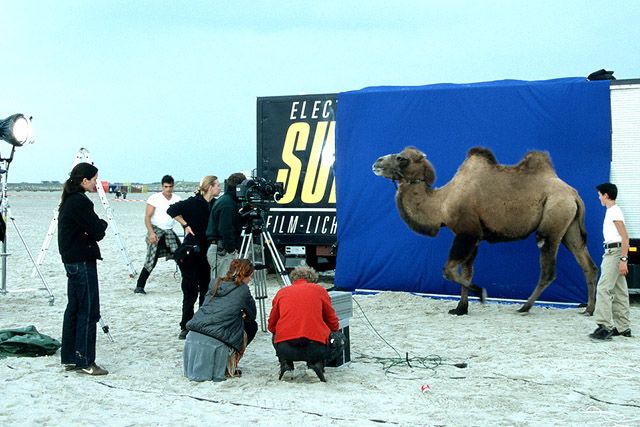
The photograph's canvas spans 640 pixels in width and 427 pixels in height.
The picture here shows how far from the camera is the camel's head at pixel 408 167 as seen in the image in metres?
11.1

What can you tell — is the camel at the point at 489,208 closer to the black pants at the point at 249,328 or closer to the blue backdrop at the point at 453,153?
the blue backdrop at the point at 453,153

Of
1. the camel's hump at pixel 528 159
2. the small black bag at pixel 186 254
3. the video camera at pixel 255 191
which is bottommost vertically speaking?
the small black bag at pixel 186 254

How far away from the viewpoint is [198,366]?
22.3 ft

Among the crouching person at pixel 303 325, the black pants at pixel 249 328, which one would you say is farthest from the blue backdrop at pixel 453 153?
the crouching person at pixel 303 325

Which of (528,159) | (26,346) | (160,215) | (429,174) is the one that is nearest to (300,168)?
(160,215)

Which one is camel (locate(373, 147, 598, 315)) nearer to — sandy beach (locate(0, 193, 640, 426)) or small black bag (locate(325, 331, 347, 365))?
sandy beach (locate(0, 193, 640, 426))

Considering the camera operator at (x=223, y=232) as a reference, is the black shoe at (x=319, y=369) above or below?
below

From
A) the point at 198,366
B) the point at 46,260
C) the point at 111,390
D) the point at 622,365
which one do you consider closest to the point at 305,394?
the point at 198,366

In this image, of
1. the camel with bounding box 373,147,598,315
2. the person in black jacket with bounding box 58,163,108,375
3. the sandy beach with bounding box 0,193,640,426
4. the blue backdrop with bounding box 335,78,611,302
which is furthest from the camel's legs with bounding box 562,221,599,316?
the person in black jacket with bounding box 58,163,108,375

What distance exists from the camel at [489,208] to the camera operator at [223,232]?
3.23m

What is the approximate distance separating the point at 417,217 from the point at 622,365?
4201mm

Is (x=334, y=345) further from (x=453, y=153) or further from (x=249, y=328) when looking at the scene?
(x=453, y=153)

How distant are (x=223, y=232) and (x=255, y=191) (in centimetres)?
66

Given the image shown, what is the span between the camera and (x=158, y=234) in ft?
41.8
